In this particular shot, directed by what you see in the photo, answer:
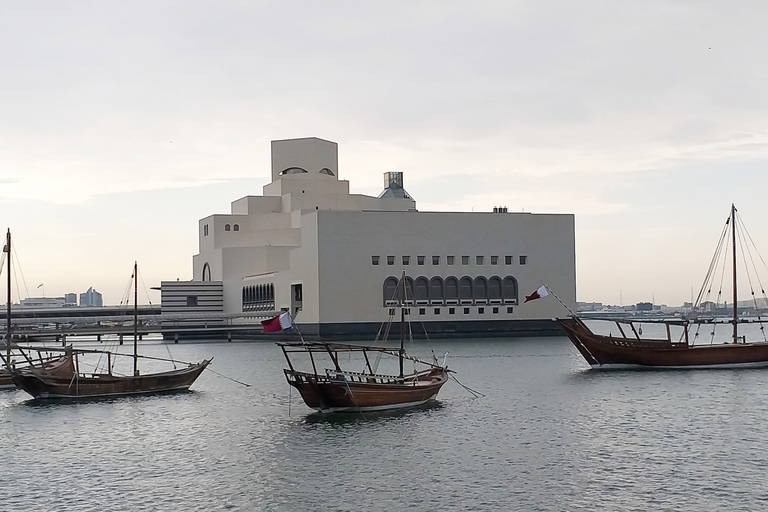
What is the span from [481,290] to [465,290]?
1.51 metres

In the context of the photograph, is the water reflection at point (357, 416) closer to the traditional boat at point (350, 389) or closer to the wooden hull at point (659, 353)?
the traditional boat at point (350, 389)

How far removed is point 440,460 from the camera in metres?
26.4

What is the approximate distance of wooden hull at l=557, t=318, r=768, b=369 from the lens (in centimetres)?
5081

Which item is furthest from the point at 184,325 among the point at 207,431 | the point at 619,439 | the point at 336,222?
the point at 619,439

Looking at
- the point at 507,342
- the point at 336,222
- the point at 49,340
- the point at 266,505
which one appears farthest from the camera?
the point at 49,340

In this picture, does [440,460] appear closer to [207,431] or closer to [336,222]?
[207,431]

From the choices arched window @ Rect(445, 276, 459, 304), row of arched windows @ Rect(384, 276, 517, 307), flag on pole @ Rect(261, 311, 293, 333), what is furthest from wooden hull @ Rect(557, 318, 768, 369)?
arched window @ Rect(445, 276, 459, 304)

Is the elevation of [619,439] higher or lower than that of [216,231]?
lower

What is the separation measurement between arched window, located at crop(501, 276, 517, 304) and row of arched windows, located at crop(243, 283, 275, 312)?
21866 millimetres

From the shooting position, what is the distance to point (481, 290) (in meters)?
92.5

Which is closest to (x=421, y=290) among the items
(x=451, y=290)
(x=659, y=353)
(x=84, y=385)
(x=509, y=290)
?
(x=451, y=290)

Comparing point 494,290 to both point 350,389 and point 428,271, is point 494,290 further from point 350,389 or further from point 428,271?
point 350,389

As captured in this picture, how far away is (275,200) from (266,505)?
85709 millimetres

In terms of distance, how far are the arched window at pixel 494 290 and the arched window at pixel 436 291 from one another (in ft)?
14.6
